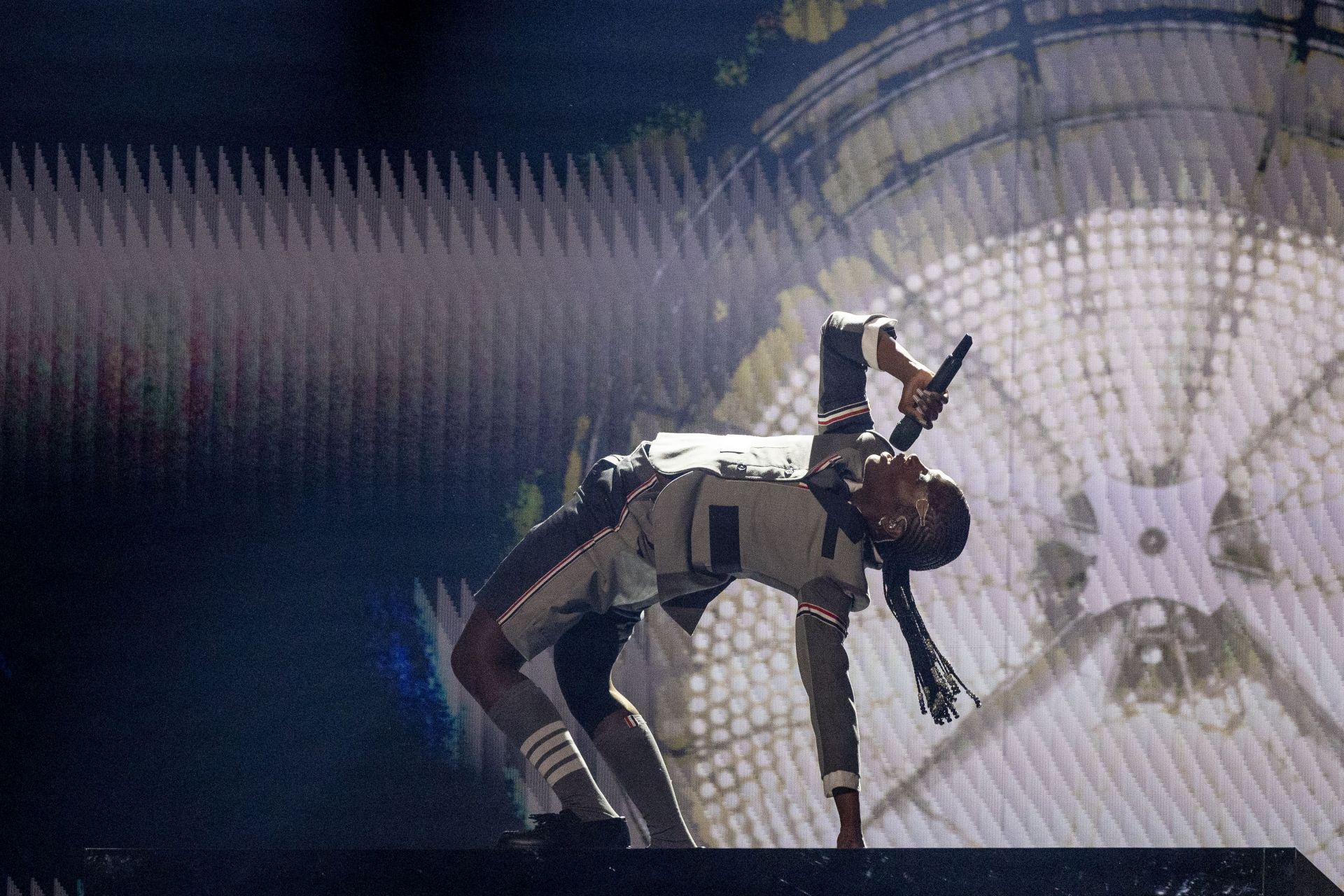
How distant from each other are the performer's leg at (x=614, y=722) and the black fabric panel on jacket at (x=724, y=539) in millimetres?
252

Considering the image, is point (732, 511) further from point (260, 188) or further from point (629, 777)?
point (260, 188)

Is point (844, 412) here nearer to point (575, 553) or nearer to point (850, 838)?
point (575, 553)

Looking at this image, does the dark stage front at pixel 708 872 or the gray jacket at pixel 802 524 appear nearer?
the dark stage front at pixel 708 872

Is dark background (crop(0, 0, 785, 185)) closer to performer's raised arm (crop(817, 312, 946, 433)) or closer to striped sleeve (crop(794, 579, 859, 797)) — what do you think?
performer's raised arm (crop(817, 312, 946, 433))

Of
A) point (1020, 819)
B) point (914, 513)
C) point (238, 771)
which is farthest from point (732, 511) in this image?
point (238, 771)

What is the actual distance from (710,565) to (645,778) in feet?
1.26

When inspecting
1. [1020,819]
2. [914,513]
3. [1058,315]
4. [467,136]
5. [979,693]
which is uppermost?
[467,136]

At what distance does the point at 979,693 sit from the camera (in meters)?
3.12

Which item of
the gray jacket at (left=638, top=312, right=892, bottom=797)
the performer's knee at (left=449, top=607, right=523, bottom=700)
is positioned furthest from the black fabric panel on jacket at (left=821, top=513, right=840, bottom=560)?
the performer's knee at (left=449, top=607, right=523, bottom=700)

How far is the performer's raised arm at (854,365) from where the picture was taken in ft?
6.99

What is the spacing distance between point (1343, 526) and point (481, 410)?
197cm

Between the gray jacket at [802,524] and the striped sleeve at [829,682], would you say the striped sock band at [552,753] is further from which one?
the striped sleeve at [829,682]

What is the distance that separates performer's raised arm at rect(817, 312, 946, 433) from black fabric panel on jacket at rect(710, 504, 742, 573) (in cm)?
23

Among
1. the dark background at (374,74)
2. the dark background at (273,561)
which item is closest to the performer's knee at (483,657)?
the dark background at (273,561)
